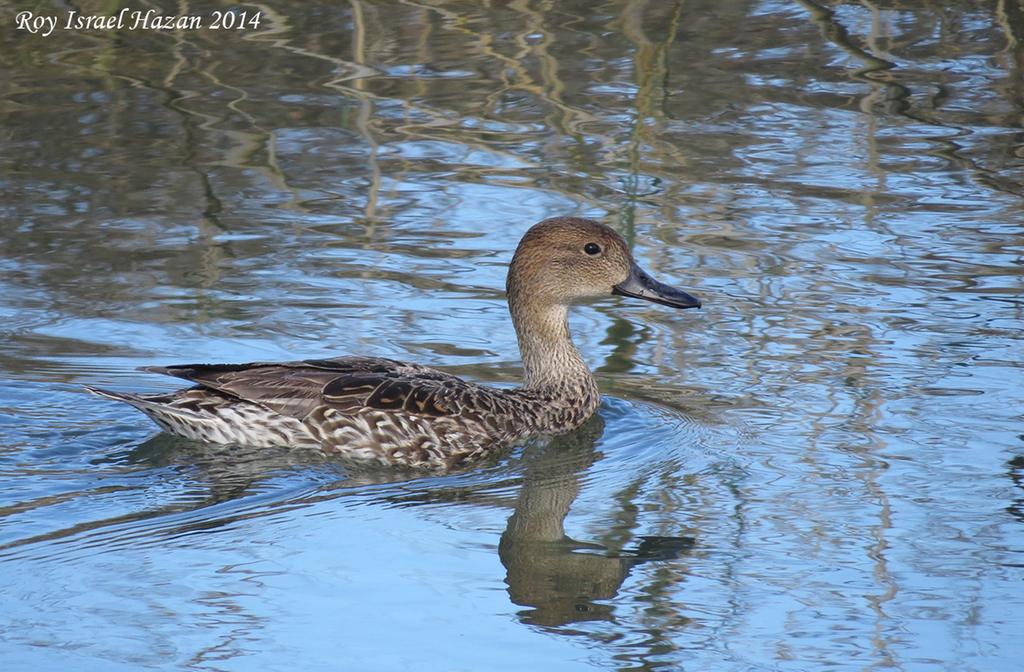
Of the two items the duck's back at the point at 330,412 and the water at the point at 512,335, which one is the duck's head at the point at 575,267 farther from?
the duck's back at the point at 330,412

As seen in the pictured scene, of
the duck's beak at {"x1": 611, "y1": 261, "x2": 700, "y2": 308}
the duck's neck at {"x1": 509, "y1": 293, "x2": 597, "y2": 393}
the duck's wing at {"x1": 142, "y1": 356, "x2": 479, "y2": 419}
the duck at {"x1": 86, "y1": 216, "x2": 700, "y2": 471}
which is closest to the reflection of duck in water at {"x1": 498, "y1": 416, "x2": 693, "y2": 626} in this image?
the duck at {"x1": 86, "y1": 216, "x2": 700, "y2": 471}

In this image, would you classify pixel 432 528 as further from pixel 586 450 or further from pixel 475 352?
pixel 475 352

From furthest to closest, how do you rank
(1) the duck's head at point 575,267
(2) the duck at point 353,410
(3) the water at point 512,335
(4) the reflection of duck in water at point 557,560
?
(1) the duck's head at point 575,267, (2) the duck at point 353,410, (4) the reflection of duck in water at point 557,560, (3) the water at point 512,335

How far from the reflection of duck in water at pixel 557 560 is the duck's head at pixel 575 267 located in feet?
4.30

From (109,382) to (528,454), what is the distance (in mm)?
2174

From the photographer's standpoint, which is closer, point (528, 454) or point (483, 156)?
point (528, 454)

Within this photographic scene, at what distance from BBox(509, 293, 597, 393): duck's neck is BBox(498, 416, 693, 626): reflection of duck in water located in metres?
0.98

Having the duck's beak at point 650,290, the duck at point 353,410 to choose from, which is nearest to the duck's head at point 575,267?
the duck's beak at point 650,290

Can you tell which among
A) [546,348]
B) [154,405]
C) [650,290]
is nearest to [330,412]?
[154,405]

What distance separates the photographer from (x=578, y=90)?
13734 mm

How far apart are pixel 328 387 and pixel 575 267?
1.53 metres

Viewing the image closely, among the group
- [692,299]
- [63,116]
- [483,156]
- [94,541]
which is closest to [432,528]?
[94,541]

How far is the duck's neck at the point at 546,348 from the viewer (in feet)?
28.4

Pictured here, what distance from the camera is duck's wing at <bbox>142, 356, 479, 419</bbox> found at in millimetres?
7859
